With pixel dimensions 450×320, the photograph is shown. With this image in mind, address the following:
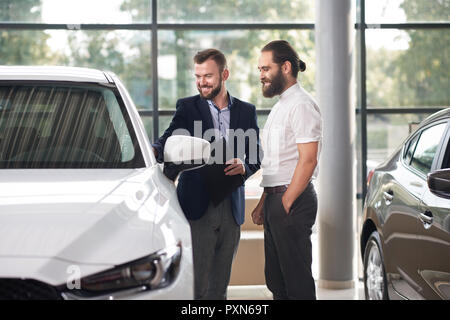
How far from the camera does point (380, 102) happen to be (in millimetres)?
7969

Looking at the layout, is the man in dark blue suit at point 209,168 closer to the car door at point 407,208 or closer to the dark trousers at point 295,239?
the dark trousers at point 295,239

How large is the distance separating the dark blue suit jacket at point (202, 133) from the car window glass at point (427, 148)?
0.86 m

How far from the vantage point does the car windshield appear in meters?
2.77

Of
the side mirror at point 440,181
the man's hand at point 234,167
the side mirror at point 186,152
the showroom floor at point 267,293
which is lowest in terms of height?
the showroom floor at point 267,293

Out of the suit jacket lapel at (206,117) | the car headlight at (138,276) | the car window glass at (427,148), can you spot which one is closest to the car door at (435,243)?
the car window glass at (427,148)

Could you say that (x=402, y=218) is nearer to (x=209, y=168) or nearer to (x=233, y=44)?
(x=209, y=168)

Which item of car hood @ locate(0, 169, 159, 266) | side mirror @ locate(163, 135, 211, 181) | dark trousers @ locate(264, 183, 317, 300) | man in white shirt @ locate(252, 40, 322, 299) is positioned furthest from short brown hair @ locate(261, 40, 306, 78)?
car hood @ locate(0, 169, 159, 266)

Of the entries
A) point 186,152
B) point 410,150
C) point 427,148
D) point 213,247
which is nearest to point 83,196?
point 186,152

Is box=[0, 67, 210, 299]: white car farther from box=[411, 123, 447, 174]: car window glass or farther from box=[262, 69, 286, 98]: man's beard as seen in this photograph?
box=[411, 123, 447, 174]: car window glass

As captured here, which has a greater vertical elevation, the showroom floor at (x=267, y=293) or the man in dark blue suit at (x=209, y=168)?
the man in dark blue suit at (x=209, y=168)

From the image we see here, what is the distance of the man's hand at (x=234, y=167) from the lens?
3736 mm

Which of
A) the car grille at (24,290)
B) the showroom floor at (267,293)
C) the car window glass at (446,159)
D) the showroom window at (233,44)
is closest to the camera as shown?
the car grille at (24,290)

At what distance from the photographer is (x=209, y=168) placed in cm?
382

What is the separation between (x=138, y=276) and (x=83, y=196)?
0.35 meters
